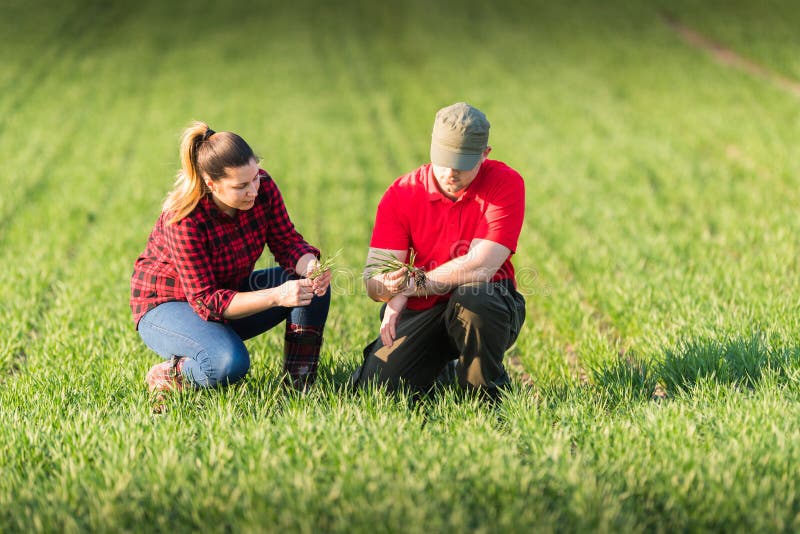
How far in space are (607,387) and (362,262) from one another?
3436 mm

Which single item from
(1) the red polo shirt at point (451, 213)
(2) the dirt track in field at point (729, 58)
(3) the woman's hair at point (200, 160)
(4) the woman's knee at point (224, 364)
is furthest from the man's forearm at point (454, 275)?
(2) the dirt track in field at point (729, 58)

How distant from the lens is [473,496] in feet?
9.45

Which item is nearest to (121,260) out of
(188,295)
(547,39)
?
(188,295)

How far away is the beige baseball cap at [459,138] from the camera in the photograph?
364cm

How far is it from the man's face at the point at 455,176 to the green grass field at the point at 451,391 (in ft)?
3.57

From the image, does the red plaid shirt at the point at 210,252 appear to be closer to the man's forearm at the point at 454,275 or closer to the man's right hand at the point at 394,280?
the man's right hand at the point at 394,280

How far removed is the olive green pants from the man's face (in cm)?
51

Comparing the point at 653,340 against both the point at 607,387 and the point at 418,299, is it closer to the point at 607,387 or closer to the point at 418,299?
the point at 607,387

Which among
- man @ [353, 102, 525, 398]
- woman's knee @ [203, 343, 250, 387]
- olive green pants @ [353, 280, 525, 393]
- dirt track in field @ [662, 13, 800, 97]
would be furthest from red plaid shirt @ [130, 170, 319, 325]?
dirt track in field @ [662, 13, 800, 97]

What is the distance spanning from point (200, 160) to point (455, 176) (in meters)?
1.27

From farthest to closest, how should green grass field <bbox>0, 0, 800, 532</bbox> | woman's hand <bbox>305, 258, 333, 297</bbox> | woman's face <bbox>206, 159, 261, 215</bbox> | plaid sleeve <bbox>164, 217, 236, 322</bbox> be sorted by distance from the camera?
woman's hand <bbox>305, 258, 333, 297</bbox>
plaid sleeve <bbox>164, 217, 236, 322</bbox>
woman's face <bbox>206, 159, 261, 215</bbox>
green grass field <bbox>0, 0, 800, 532</bbox>

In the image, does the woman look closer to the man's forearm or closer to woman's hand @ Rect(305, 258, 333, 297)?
woman's hand @ Rect(305, 258, 333, 297)

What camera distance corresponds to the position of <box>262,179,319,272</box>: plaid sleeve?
A: 4250 mm

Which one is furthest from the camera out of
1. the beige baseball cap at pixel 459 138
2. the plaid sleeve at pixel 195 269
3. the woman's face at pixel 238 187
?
the plaid sleeve at pixel 195 269
